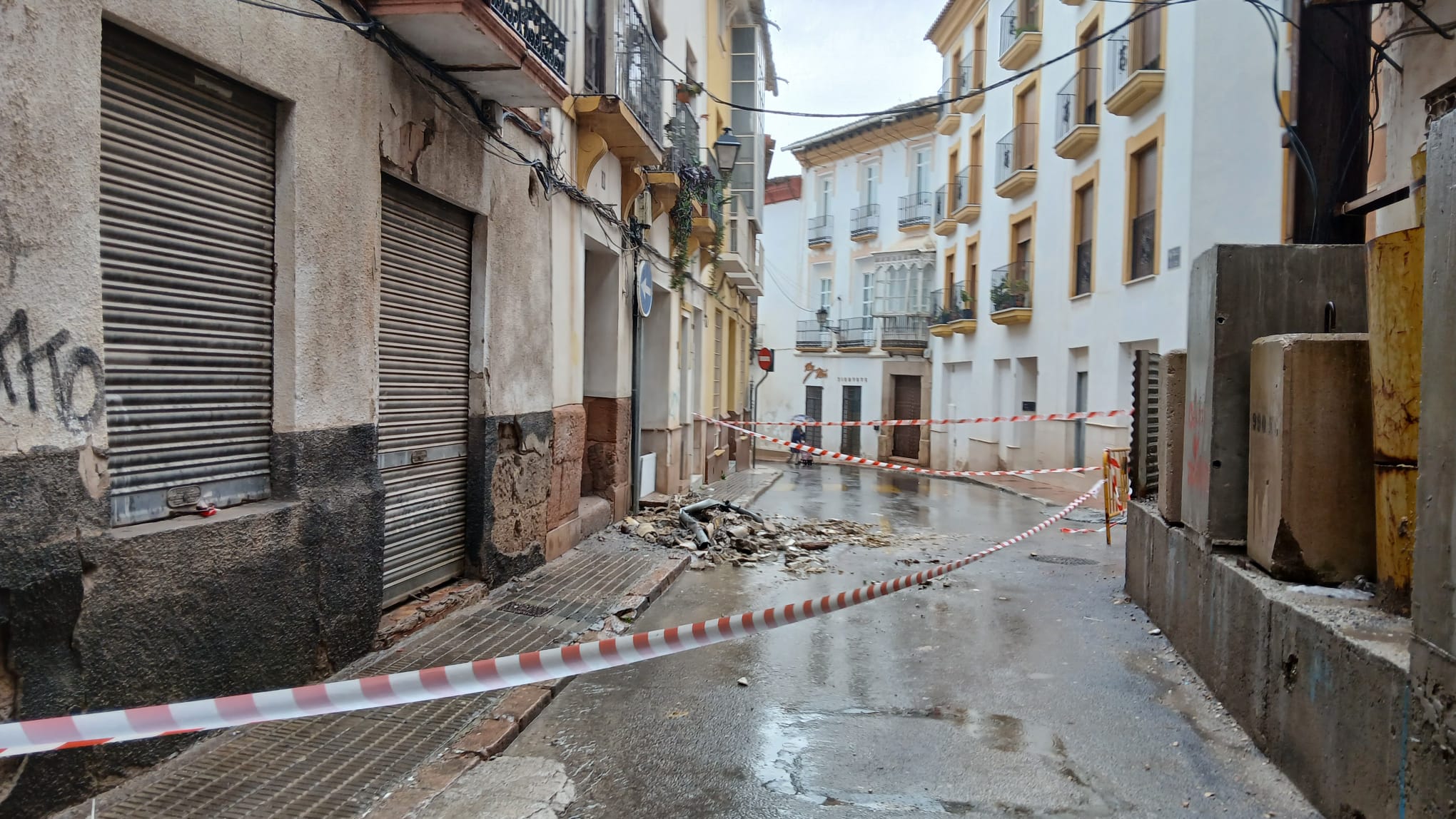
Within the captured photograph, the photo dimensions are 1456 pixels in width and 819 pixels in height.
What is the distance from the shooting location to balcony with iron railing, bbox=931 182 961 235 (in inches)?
1072

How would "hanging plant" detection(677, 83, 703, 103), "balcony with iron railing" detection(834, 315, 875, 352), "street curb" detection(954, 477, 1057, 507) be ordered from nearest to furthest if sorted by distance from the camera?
"hanging plant" detection(677, 83, 703, 103)
"street curb" detection(954, 477, 1057, 507)
"balcony with iron railing" detection(834, 315, 875, 352)

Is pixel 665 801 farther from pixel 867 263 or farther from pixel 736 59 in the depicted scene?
pixel 867 263

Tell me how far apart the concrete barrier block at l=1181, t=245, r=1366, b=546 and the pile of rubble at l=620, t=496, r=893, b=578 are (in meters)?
4.22

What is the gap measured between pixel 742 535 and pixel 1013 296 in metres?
14.3

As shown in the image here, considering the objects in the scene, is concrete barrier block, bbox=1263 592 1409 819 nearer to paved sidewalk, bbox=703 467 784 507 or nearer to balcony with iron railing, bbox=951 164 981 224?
paved sidewalk, bbox=703 467 784 507

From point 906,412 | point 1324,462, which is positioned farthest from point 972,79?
point 1324,462

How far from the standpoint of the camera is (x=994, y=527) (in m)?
12.4

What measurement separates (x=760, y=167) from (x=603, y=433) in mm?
13933

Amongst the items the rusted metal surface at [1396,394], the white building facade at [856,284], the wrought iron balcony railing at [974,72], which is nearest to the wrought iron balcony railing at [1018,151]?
the wrought iron balcony railing at [974,72]

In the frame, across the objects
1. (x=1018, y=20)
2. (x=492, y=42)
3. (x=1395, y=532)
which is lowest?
(x=1395, y=532)

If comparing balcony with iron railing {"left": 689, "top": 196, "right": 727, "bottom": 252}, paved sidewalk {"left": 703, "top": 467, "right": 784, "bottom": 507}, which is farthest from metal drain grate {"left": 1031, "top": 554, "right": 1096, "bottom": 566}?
balcony with iron railing {"left": 689, "top": 196, "right": 727, "bottom": 252}

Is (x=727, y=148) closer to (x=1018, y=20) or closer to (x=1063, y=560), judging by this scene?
(x=1063, y=560)

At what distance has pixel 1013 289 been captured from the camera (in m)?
21.9

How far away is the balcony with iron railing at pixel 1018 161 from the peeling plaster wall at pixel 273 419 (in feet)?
56.5
